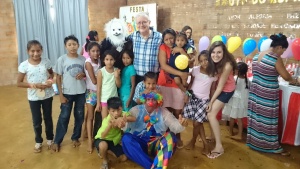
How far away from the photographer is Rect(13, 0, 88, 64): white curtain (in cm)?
570

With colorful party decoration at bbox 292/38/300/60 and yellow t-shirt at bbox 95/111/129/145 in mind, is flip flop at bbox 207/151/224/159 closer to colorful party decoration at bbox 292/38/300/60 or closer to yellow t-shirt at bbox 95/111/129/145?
yellow t-shirt at bbox 95/111/129/145

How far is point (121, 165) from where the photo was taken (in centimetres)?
242

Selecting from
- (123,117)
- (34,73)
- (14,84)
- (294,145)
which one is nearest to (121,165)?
(123,117)

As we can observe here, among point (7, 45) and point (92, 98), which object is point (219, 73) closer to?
point (92, 98)

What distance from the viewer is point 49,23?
19.8 feet

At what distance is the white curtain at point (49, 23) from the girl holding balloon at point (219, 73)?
15.8ft

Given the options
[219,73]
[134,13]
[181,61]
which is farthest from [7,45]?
[219,73]

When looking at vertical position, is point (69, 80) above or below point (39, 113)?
above

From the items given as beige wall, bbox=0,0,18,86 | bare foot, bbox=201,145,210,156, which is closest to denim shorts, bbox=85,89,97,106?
bare foot, bbox=201,145,210,156

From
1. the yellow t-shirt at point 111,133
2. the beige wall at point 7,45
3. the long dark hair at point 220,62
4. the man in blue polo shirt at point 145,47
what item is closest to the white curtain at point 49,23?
the beige wall at point 7,45

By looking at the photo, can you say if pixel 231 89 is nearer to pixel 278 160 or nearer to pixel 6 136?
pixel 278 160

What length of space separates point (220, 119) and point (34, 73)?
2.45m

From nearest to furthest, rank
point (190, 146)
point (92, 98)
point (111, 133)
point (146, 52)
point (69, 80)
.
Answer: point (111, 133), point (146, 52), point (69, 80), point (92, 98), point (190, 146)

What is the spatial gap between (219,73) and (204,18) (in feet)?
10.5
